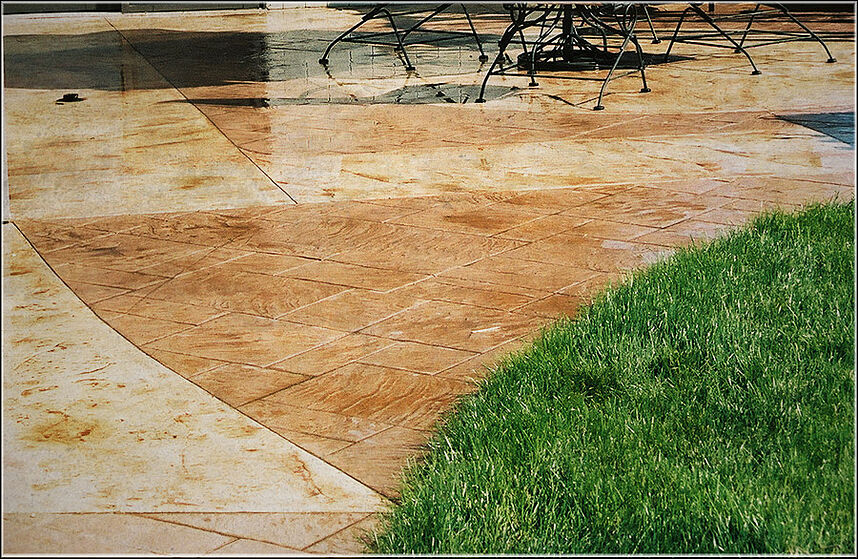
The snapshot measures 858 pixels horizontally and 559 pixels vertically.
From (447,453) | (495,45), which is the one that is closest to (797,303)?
(447,453)

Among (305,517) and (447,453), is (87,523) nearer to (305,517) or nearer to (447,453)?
(305,517)

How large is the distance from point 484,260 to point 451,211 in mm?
717

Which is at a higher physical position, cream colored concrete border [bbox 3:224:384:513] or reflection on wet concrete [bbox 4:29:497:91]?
reflection on wet concrete [bbox 4:29:497:91]

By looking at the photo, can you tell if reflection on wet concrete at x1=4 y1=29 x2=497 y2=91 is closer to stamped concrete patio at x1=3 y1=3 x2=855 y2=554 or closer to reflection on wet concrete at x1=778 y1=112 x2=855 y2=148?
stamped concrete patio at x1=3 y1=3 x2=855 y2=554

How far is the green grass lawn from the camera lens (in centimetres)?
198

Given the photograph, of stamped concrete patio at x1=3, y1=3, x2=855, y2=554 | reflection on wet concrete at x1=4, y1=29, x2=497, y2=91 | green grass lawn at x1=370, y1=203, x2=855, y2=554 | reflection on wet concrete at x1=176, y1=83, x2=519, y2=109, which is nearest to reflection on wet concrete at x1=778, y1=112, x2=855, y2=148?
stamped concrete patio at x1=3, y1=3, x2=855, y2=554

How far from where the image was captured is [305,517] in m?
2.21

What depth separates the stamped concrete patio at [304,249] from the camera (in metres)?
2.39

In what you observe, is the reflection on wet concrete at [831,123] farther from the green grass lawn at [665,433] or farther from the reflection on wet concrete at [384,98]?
the green grass lawn at [665,433]

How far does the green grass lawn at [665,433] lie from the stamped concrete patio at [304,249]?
227 mm

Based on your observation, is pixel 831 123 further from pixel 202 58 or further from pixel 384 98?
pixel 202 58

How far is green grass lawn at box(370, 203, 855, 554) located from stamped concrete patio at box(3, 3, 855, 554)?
0.23 meters

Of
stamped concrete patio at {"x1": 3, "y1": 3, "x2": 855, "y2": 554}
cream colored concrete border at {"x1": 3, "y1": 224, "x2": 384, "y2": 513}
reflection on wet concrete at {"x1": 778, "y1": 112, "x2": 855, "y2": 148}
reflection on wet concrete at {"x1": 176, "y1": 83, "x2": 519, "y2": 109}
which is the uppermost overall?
reflection on wet concrete at {"x1": 778, "y1": 112, "x2": 855, "y2": 148}

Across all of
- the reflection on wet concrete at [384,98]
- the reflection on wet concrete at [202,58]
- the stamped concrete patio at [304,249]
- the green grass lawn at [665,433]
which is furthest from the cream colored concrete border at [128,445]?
the reflection on wet concrete at [202,58]
